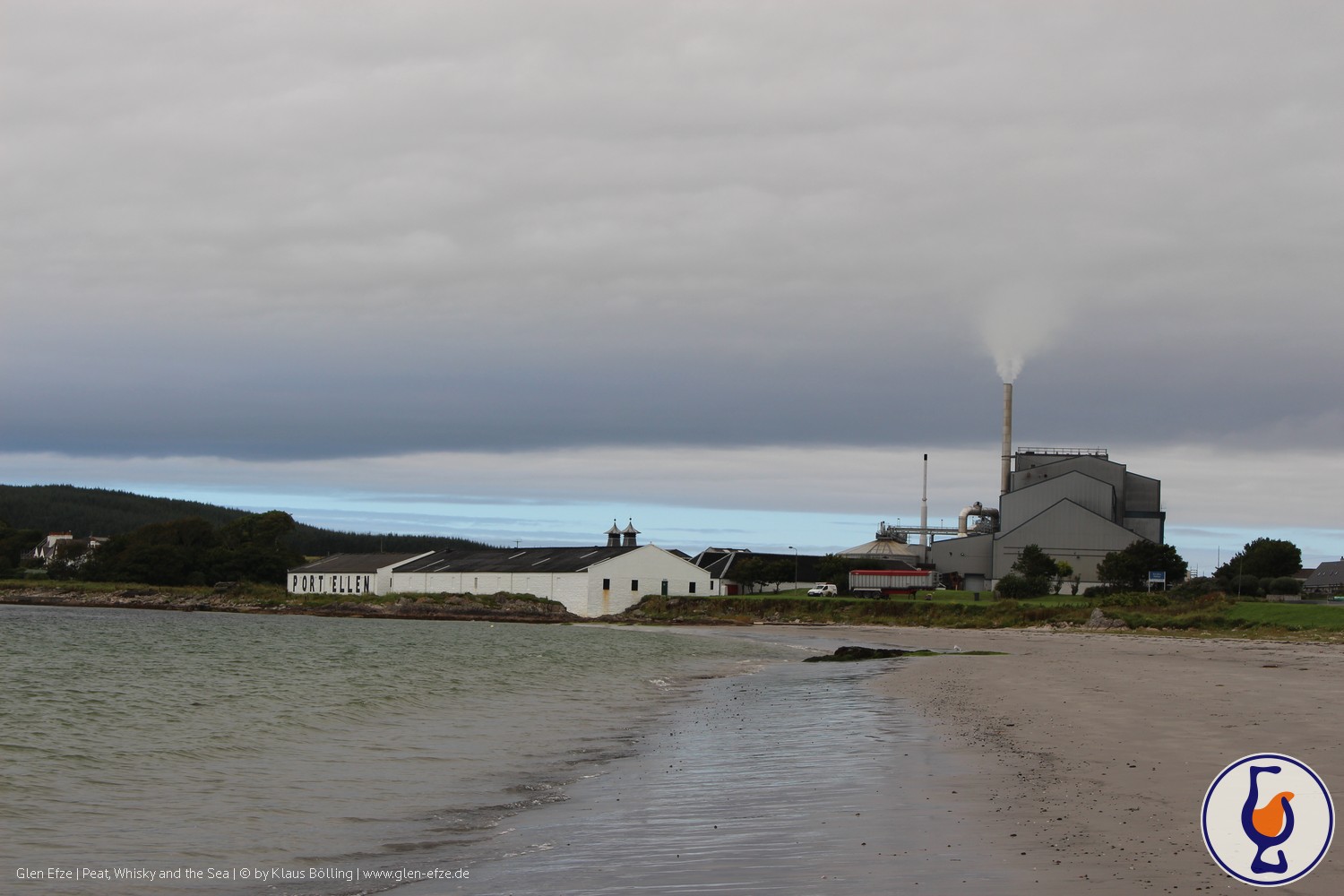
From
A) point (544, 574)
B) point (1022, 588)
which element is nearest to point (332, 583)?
point (544, 574)

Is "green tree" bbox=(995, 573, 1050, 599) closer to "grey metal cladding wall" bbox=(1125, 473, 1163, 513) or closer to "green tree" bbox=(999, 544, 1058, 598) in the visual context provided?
"green tree" bbox=(999, 544, 1058, 598)

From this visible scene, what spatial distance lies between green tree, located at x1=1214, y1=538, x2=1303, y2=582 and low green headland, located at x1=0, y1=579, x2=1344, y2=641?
29301 mm

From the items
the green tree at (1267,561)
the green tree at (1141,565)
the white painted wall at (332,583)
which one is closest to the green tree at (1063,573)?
the green tree at (1141,565)

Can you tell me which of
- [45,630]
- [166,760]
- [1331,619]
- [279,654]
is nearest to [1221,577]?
→ [1331,619]

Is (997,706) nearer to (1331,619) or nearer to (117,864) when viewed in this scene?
(117,864)

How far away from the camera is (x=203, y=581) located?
118 m

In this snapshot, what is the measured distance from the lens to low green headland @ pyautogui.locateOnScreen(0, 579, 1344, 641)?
47438 mm

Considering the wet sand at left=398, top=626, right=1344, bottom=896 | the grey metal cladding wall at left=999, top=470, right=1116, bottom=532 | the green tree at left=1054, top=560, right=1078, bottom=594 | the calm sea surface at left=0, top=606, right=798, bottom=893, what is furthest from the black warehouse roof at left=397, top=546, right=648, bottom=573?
the wet sand at left=398, top=626, right=1344, bottom=896

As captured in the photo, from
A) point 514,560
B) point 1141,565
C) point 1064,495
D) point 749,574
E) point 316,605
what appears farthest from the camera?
point 316,605

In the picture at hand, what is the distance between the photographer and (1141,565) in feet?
252

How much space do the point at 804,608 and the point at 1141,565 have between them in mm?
22733

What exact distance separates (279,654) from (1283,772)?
39.7 m

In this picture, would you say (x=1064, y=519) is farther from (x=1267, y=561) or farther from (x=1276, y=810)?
(x=1276, y=810)

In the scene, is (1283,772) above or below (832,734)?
above
